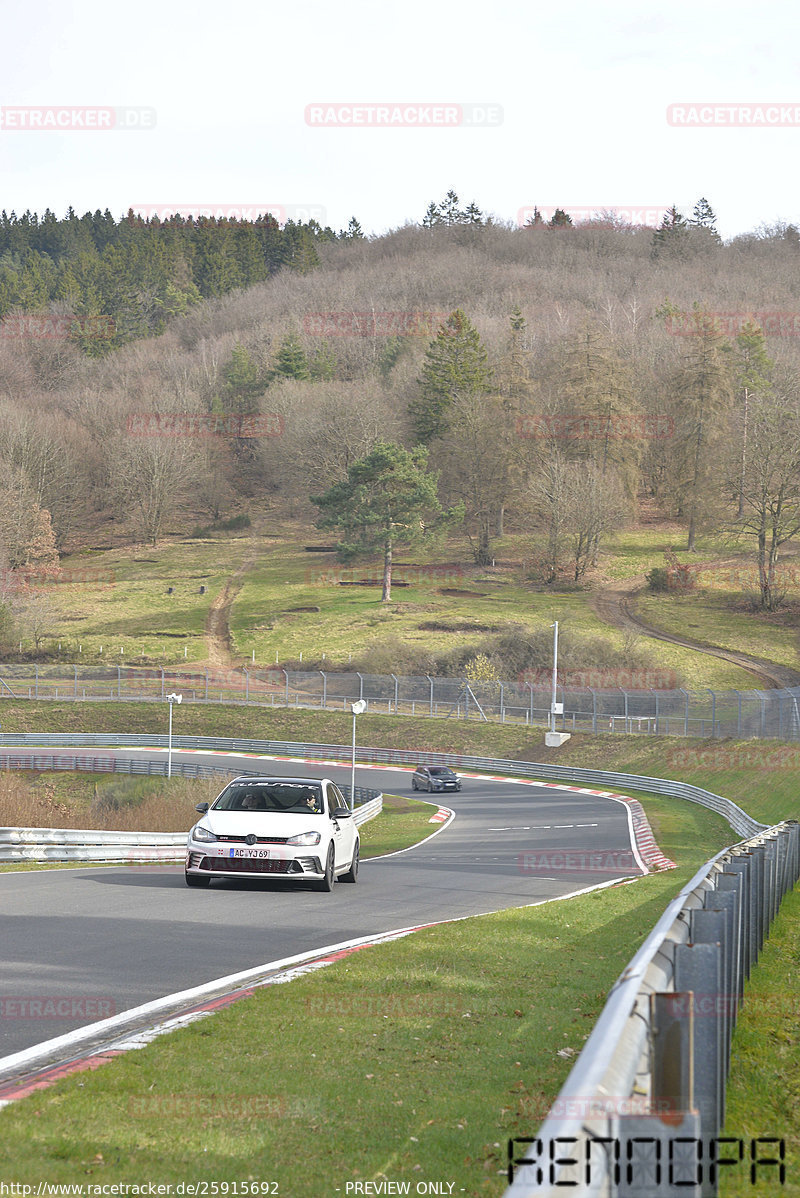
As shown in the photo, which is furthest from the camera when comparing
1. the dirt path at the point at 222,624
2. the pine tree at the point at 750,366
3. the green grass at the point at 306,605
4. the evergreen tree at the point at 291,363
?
the evergreen tree at the point at 291,363

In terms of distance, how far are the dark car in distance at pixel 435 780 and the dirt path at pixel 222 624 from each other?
31527 millimetres

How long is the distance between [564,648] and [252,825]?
54.8m

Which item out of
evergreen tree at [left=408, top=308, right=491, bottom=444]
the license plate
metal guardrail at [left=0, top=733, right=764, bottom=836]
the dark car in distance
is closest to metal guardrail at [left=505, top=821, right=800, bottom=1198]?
the license plate

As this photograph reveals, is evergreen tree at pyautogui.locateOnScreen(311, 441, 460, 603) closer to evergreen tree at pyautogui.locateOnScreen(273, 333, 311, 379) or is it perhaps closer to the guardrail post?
evergreen tree at pyautogui.locateOnScreen(273, 333, 311, 379)

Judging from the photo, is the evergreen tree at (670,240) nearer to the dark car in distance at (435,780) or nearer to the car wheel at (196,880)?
the dark car in distance at (435,780)

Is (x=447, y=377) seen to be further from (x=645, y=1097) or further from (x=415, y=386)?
(x=645, y=1097)

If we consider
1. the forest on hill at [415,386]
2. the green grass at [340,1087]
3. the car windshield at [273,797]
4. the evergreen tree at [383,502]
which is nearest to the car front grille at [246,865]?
the car windshield at [273,797]

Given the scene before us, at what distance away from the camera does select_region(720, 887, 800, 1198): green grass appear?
4898mm

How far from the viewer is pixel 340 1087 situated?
20.1 ft

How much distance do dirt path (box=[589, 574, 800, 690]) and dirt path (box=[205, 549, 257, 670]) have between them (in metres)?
25.6

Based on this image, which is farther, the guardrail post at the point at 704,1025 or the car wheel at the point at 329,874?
the car wheel at the point at 329,874

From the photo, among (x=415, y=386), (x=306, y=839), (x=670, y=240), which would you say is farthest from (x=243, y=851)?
(x=670, y=240)

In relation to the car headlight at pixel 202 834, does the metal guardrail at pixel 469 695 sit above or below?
below

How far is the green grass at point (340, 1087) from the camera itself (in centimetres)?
493
